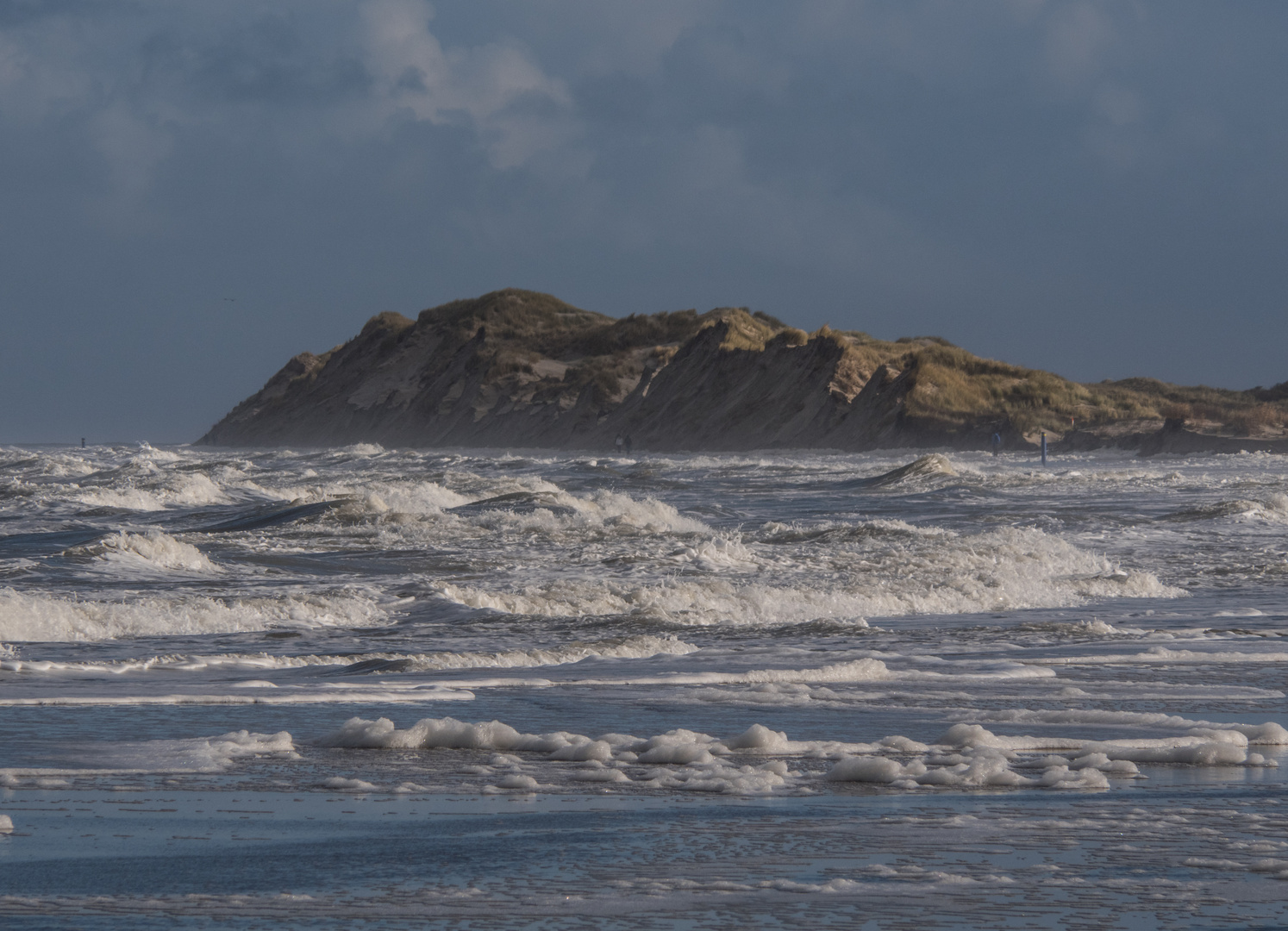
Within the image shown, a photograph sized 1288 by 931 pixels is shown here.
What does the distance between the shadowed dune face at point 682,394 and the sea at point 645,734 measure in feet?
126

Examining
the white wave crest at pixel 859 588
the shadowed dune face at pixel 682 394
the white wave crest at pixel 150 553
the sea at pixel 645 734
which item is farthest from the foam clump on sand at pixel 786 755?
the shadowed dune face at pixel 682 394

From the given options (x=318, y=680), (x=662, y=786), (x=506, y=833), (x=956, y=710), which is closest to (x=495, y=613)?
(x=318, y=680)

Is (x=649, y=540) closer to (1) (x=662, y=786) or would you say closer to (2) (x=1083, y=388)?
(1) (x=662, y=786)

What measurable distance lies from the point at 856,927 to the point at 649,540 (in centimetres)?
1401

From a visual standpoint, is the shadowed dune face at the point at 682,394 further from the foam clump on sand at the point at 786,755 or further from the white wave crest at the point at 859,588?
the foam clump on sand at the point at 786,755

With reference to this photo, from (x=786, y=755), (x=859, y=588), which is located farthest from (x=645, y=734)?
(x=859, y=588)

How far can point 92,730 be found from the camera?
6289 millimetres

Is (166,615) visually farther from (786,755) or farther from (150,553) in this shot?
(786,755)

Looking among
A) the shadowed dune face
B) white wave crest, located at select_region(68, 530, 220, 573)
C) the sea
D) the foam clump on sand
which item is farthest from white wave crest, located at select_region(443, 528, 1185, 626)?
→ the shadowed dune face

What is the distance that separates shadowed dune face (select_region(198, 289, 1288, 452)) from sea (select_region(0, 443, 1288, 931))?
38.4 metres

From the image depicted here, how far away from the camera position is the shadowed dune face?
56.3 metres

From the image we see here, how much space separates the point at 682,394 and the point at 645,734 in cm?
6774

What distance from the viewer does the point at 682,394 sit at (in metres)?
73.8

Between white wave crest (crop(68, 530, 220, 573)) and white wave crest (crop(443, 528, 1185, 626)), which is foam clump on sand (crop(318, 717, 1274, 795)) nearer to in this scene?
white wave crest (crop(443, 528, 1185, 626))
